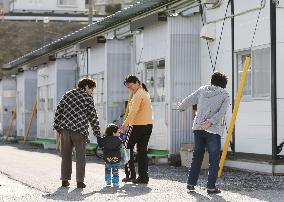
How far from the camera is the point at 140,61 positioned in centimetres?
1875

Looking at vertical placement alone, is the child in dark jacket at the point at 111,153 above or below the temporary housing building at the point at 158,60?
below

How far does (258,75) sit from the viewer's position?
561 inches

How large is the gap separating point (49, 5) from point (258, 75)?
58.9 meters

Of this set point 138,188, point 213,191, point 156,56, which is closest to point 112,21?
point 156,56

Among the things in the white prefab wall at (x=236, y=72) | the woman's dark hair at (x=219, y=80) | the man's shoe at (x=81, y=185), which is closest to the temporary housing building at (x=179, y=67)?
the white prefab wall at (x=236, y=72)

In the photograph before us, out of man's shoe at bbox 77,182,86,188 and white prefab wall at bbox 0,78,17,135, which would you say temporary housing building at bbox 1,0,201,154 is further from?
white prefab wall at bbox 0,78,17,135

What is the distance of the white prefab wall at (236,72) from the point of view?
45.2 feet

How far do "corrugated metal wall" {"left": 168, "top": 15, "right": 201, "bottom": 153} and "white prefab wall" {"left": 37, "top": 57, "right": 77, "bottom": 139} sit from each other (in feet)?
30.9

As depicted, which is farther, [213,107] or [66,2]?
[66,2]

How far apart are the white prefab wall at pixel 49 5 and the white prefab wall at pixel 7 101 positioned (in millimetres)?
35637

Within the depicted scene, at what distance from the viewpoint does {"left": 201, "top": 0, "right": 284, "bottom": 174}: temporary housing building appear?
13.5 m

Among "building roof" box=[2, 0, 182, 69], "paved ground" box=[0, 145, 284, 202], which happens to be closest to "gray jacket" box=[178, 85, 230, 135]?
"paved ground" box=[0, 145, 284, 202]

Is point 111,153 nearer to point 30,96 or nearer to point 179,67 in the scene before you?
point 179,67

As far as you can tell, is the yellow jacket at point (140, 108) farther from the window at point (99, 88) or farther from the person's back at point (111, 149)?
the window at point (99, 88)
